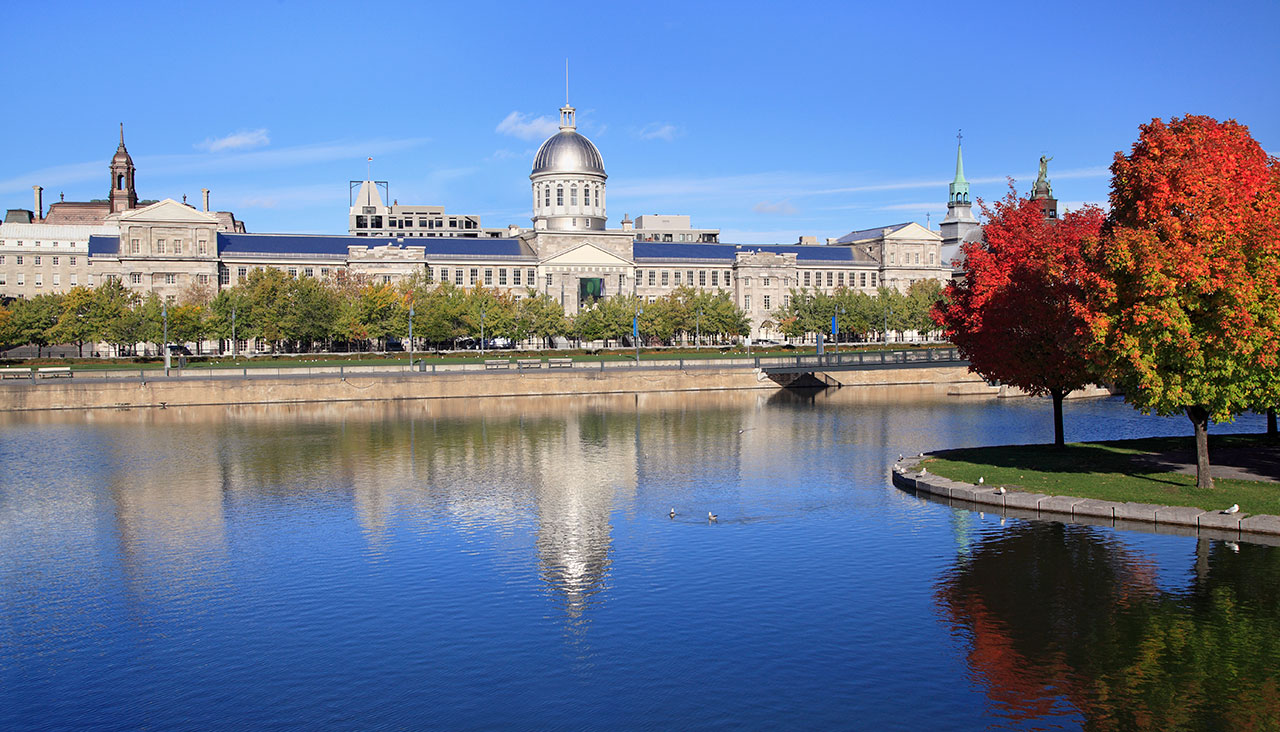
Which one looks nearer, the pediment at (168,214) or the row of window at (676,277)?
the pediment at (168,214)

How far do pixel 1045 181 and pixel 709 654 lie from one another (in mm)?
81083

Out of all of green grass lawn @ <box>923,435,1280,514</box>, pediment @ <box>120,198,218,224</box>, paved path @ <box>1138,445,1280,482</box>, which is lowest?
green grass lawn @ <box>923,435,1280,514</box>

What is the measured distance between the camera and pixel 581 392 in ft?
264

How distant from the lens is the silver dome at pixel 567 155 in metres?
136

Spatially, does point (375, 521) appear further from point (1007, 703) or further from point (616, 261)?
point (616, 261)

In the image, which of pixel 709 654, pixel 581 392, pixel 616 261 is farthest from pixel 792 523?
pixel 616 261

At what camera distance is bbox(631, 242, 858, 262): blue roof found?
478 ft

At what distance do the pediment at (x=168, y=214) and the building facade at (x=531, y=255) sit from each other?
0.45 feet

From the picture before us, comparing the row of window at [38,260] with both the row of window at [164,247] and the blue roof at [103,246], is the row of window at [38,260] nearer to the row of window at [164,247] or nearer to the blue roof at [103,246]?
the blue roof at [103,246]

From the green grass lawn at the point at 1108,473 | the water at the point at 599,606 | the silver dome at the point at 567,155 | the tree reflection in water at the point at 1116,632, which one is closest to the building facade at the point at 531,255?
the silver dome at the point at 567,155

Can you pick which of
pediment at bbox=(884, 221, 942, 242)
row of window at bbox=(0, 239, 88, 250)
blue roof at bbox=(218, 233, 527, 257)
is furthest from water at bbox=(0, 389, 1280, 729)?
pediment at bbox=(884, 221, 942, 242)

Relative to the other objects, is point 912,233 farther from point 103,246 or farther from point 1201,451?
point 1201,451

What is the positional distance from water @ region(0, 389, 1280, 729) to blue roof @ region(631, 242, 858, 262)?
104 meters

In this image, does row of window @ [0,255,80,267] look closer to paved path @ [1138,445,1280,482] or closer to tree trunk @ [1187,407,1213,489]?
paved path @ [1138,445,1280,482]
